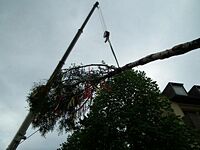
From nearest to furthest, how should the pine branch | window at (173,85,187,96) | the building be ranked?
the pine branch, the building, window at (173,85,187,96)

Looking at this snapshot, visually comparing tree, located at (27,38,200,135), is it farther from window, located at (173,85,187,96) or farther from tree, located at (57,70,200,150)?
window, located at (173,85,187,96)

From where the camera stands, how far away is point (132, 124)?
544 inches

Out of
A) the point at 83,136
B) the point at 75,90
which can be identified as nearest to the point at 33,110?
the point at 75,90

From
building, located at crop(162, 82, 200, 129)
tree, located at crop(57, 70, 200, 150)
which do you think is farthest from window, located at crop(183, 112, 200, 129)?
tree, located at crop(57, 70, 200, 150)

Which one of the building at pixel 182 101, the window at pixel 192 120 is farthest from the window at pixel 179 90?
the window at pixel 192 120

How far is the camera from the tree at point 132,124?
1298 centimetres

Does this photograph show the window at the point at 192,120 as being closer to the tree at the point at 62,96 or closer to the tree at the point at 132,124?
the tree at the point at 132,124

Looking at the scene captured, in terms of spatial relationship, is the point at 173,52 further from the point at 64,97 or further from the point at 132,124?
the point at 132,124

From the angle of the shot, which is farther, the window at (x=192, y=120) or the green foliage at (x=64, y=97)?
the window at (x=192, y=120)

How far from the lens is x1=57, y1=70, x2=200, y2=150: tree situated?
12984 mm

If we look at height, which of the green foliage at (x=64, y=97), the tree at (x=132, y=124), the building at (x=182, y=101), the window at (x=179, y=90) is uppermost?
the window at (x=179, y=90)

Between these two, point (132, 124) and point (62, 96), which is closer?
point (62, 96)

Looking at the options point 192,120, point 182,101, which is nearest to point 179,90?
point 182,101

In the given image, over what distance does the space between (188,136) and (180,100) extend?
6322mm
